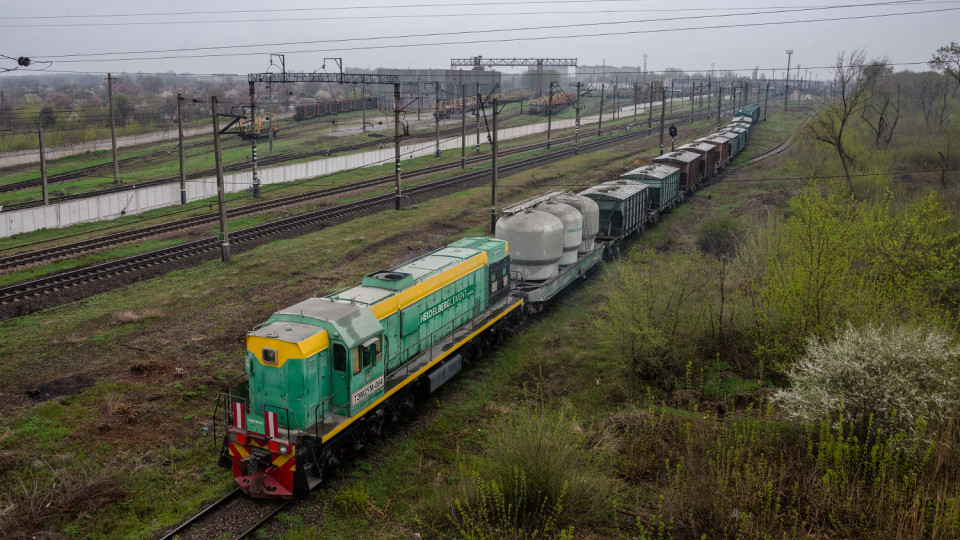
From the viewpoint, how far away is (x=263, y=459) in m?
12.1

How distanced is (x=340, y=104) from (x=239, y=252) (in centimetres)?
7283

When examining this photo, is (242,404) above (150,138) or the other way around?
the other way around

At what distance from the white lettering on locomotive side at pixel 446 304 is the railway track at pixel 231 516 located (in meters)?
5.81

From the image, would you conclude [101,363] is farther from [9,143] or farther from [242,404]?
[9,143]

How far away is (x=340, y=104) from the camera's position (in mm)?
98375

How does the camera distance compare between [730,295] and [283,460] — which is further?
[730,295]

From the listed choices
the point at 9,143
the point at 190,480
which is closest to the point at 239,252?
the point at 190,480

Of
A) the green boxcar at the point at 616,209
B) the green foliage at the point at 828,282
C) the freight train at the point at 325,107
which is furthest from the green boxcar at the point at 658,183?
the freight train at the point at 325,107

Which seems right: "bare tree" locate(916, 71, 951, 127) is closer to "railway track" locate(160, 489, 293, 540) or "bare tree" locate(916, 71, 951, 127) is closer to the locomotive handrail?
the locomotive handrail

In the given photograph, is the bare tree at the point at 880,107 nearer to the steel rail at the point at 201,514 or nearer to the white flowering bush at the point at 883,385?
the white flowering bush at the point at 883,385

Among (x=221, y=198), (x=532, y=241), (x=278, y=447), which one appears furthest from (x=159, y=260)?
(x=278, y=447)

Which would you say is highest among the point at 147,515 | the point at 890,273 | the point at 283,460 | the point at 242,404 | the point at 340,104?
the point at 340,104

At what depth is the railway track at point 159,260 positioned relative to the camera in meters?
23.9

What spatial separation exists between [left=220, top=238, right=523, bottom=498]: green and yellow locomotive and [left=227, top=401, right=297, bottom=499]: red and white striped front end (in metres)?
0.02
